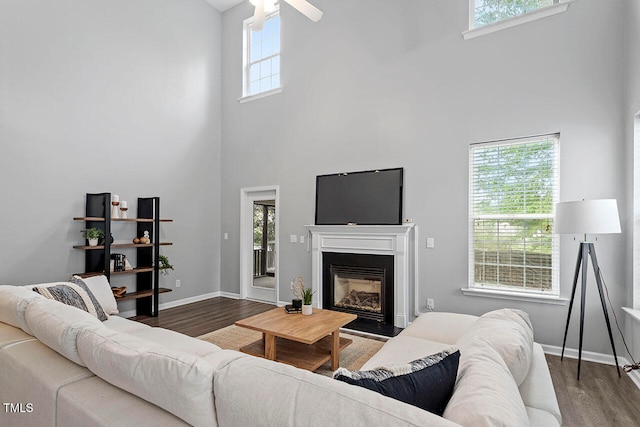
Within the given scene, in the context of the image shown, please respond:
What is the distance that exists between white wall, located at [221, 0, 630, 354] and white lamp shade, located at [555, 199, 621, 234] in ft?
1.91

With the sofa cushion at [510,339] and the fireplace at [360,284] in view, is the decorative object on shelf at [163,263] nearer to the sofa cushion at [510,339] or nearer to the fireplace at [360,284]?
the fireplace at [360,284]

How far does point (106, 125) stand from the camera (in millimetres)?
4496

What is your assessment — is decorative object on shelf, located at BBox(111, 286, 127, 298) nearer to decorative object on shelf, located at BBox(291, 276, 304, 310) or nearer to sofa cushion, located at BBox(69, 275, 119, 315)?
sofa cushion, located at BBox(69, 275, 119, 315)

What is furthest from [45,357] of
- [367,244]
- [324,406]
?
[367,244]

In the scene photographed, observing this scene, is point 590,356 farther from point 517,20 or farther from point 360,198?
point 517,20

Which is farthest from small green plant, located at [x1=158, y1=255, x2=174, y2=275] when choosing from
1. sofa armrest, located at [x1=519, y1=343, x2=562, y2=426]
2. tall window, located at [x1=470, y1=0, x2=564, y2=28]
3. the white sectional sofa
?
tall window, located at [x1=470, y1=0, x2=564, y2=28]

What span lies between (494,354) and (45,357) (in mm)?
2064

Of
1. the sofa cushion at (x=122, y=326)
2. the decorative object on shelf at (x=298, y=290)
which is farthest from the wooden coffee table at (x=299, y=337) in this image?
the sofa cushion at (x=122, y=326)

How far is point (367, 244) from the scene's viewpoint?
14.6 ft

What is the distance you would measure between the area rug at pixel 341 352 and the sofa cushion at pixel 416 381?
1.95 m

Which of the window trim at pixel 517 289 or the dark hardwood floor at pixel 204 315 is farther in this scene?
the dark hardwood floor at pixel 204 315

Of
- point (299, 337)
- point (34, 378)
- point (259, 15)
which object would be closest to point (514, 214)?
point (299, 337)

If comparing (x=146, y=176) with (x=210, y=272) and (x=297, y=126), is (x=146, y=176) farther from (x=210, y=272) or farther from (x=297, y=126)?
(x=297, y=126)

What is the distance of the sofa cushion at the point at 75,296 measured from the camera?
2727mm
